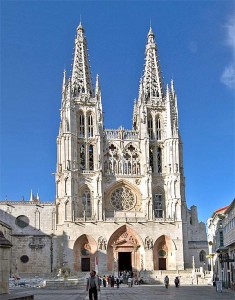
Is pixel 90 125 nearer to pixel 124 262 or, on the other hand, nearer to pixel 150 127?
pixel 150 127

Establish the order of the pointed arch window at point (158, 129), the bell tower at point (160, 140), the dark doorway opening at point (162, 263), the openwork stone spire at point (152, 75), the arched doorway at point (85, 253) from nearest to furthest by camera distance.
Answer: the arched doorway at point (85, 253), the dark doorway opening at point (162, 263), the bell tower at point (160, 140), the pointed arch window at point (158, 129), the openwork stone spire at point (152, 75)

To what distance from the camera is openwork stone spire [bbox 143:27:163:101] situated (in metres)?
61.8

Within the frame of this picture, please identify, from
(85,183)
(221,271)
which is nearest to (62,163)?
(85,183)

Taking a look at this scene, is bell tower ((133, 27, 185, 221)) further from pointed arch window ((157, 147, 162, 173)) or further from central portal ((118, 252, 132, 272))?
central portal ((118, 252, 132, 272))

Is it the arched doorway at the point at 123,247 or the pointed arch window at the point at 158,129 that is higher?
the pointed arch window at the point at 158,129

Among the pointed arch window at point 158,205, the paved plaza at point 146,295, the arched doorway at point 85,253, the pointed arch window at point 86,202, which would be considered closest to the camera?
the paved plaza at point 146,295

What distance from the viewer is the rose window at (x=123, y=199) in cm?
5719

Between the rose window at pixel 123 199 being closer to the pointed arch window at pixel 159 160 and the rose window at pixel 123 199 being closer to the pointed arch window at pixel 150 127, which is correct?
the pointed arch window at pixel 159 160

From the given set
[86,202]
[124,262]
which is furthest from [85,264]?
[86,202]

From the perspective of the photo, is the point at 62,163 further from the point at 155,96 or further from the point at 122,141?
the point at 155,96

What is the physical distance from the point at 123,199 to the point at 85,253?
745 cm

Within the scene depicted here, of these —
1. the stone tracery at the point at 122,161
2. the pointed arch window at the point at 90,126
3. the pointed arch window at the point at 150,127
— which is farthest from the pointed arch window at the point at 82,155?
the pointed arch window at the point at 150,127

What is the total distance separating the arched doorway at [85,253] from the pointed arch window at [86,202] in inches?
118

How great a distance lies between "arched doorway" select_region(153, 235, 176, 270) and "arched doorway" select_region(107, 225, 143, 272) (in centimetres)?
181
